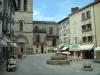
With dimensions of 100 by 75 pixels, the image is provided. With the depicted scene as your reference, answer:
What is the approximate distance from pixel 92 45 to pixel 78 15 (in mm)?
10331

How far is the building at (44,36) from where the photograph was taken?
3332 inches

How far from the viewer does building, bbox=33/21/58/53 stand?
84625 mm

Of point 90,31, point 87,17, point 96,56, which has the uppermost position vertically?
point 87,17

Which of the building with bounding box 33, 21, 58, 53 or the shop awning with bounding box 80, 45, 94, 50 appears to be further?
the building with bounding box 33, 21, 58, 53

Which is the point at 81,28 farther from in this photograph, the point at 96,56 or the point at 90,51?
the point at 96,56

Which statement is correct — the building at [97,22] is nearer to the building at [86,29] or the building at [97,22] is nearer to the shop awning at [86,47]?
the building at [86,29]

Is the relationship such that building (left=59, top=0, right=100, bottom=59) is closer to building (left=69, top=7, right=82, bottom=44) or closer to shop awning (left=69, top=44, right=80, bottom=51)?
building (left=69, top=7, right=82, bottom=44)

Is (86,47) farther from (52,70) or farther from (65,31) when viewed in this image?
(52,70)

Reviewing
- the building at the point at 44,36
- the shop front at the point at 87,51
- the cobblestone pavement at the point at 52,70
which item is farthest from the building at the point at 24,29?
the cobblestone pavement at the point at 52,70

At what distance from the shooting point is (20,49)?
7212 cm

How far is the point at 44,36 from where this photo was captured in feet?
285

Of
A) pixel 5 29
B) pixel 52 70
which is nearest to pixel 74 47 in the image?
pixel 5 29

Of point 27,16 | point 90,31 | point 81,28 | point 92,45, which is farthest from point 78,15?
point 27,16

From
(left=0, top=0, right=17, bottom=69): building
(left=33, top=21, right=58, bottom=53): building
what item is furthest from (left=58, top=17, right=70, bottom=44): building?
(left=0, top=0, right=17, bottom=69): building
